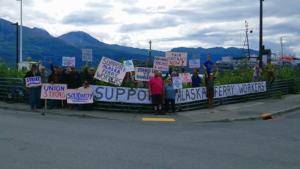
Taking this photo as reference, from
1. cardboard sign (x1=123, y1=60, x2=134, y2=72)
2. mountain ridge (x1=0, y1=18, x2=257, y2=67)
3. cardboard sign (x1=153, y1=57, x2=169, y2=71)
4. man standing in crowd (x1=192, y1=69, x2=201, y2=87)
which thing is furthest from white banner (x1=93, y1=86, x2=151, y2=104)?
mountain ridge (x1=0, y1=18, x2=257, y2=67)

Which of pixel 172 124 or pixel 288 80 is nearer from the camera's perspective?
pixel 172 124

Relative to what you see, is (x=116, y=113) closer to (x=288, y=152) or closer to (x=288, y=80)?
(x=288, y=152)

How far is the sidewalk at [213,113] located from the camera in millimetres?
21062

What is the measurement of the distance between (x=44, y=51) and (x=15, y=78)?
182 ft

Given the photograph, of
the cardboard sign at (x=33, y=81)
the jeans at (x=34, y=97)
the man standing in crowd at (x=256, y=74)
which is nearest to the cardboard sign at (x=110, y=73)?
the cardboard sign at (x=33, y=81)

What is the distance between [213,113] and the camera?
906 inches

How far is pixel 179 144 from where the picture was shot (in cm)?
1344

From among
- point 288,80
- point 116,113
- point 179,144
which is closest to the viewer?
point 179,144

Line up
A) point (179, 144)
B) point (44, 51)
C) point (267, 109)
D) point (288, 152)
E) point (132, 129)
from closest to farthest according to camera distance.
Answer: point (288, 152)
point (179, 144)
point (132, 129)
point (267, 109)
point (44, 51)

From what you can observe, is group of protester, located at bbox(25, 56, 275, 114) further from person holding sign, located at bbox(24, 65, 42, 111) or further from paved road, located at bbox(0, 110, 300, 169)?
paved road, located at bbox(0, 110, 300, 169)

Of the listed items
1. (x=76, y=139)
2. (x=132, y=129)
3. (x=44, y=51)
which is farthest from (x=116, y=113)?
(x=44, y=51)

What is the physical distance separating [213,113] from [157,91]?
103 inches

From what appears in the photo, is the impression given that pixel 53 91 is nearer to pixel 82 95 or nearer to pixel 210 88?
pixel 82 95

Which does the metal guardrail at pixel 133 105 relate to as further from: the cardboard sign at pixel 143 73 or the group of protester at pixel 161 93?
the cardboard sign at pixel 143 73
